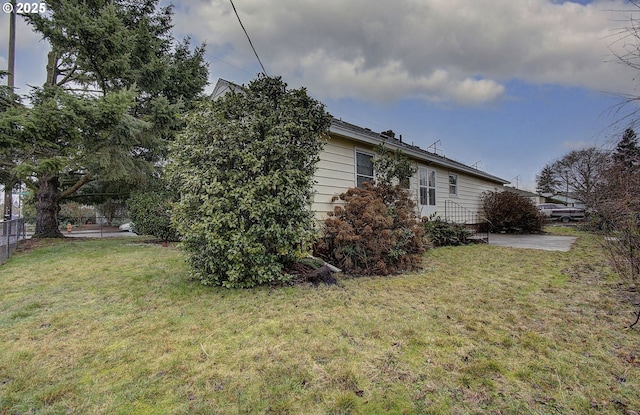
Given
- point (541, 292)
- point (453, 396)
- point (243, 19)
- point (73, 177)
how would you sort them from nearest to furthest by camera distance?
point (453, 396) → point (541, 292) → point (243, 19) → point (73, 177)

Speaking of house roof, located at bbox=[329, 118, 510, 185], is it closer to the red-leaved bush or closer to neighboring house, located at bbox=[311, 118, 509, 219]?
neighboring house, located at bbox=[311, 118, 509, 219]

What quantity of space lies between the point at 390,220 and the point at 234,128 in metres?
3.15

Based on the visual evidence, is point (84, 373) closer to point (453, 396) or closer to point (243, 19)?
point (453, 396)

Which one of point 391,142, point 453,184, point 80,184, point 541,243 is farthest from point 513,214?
point 80,184

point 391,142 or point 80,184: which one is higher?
point 391,142

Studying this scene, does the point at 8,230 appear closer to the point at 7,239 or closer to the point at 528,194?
the point at 7,239

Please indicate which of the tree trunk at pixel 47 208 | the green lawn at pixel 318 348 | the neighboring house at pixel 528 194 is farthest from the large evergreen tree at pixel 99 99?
the neighboring house at pixel 528 194

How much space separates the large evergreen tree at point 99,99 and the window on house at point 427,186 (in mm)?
8838

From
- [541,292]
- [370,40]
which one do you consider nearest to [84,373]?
[541,292]

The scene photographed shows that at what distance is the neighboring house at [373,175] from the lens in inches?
278

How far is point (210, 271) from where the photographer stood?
14.6 ft

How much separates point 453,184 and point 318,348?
478 inches

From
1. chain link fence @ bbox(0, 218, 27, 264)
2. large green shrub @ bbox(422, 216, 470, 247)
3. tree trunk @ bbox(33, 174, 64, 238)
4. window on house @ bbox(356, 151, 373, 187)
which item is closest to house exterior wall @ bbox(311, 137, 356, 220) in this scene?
window on house @ bbox(356, 151, 373, 187)

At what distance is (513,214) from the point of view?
Result: 1322 centimetres
